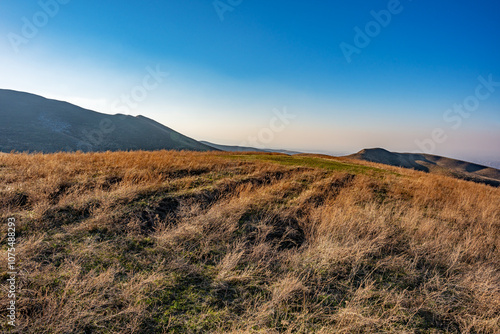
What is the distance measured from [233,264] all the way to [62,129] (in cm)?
8076

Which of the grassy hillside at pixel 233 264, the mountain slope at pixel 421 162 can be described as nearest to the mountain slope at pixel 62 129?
the grassy hillside at pixel 233 264

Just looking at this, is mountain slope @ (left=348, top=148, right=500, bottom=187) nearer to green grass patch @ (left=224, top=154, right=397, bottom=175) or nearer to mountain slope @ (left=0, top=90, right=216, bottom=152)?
green grass patch @ (left=224, top=154, right=397, bottom=175)

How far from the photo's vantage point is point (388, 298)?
10.7 ft

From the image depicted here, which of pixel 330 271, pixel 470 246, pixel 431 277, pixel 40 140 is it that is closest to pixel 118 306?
pixel 330 271

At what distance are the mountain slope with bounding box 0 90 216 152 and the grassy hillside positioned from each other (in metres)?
50.0

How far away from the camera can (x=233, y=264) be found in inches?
147

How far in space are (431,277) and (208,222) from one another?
4.83m

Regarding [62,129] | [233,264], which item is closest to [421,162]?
[233,264]

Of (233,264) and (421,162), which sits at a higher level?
(421,162)

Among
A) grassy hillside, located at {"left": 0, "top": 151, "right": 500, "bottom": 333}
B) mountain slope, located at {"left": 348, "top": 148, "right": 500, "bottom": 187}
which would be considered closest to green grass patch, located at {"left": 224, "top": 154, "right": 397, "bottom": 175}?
grassy hillside, located at {"left": 0, "top": 151, "right": 500, "bottom": 333}

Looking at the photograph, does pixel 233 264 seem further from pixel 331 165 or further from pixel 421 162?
pixel 421 162

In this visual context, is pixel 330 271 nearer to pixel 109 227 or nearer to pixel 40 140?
pixel 109 227

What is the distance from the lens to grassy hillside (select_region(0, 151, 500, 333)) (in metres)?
2.66

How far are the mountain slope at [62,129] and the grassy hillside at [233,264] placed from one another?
50.0 meters
